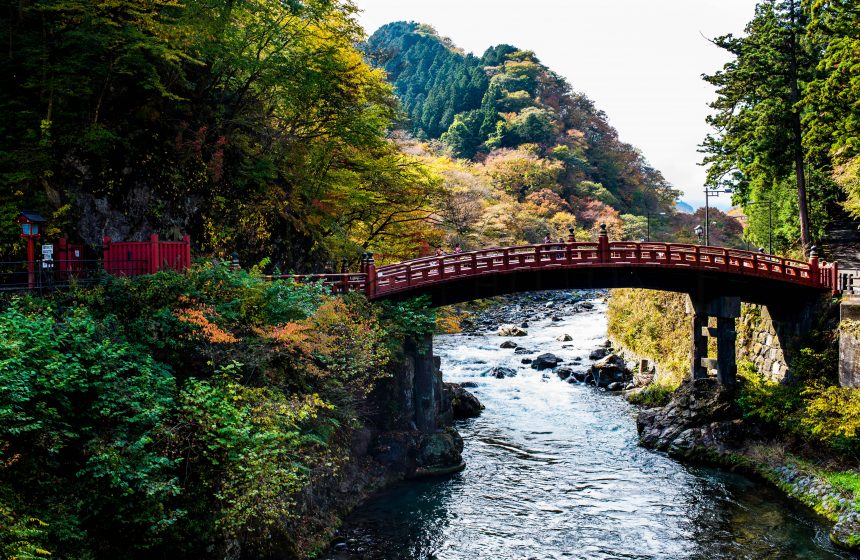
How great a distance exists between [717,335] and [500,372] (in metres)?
13.6

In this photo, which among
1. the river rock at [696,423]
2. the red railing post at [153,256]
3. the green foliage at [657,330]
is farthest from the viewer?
the green foliage at [657,330]

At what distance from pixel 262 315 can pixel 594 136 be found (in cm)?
8651

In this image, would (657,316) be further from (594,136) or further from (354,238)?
(594,136)

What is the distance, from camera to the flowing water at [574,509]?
56.2 ft

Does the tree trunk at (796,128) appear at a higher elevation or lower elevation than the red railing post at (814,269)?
higher

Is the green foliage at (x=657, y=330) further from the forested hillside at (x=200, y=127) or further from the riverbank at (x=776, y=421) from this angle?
the forested hillside at (x=200, y=127)

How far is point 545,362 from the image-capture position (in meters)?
39.3

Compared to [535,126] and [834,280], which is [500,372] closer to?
[834,280]

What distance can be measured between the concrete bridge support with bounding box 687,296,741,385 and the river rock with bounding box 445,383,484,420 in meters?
10.2

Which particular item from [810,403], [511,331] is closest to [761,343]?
[810,403]

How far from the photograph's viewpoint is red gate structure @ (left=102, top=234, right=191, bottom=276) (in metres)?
18.8

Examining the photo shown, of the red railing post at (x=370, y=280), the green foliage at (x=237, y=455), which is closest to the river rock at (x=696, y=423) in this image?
the red railing post at (x=370, y=280)

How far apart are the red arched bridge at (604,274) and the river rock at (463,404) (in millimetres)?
6657

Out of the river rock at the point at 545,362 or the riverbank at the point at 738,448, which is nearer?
Answer: the riverbank at the point at 738,448
